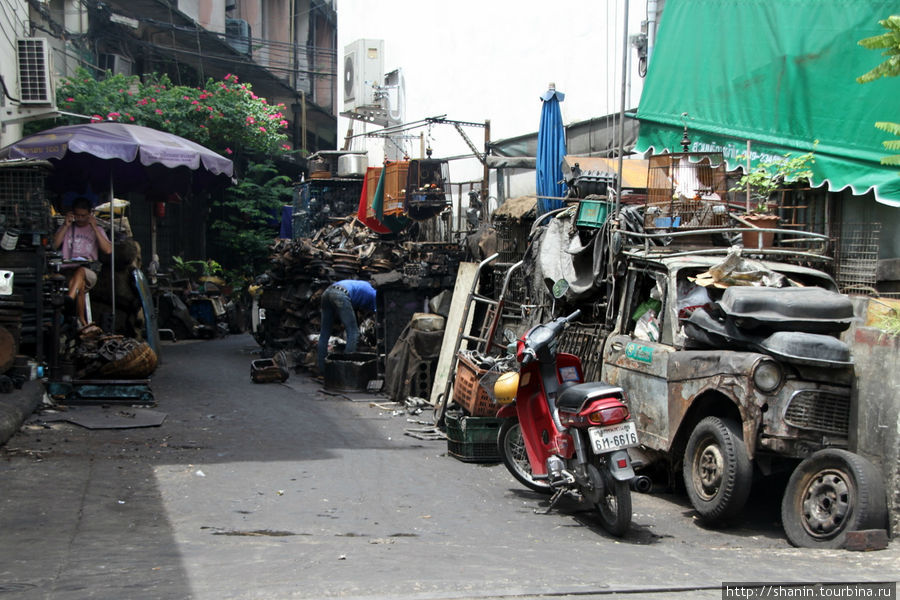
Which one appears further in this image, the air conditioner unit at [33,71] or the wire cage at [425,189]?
the wire cage at [425,189]

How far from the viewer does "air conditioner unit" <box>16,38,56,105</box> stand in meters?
13.4

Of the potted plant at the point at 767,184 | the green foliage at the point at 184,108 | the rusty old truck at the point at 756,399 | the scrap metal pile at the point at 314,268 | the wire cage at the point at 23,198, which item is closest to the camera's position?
the rusty old truck at the point at 756,399

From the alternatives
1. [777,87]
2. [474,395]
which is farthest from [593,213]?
[777,87]

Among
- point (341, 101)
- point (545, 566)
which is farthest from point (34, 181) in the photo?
point (341, 101)

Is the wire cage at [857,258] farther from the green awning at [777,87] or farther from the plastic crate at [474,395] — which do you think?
the plastic crate at [474,395]

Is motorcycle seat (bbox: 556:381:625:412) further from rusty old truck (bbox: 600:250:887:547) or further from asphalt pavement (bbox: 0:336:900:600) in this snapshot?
asphalt pavement (bbox: 0:336:900:600)

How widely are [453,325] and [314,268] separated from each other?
5.22 m

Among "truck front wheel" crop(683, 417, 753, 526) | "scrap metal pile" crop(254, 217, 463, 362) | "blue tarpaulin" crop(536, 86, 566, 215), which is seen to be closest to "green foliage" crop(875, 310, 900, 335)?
"truck front wheel" crop(683, 417, 753, 526)

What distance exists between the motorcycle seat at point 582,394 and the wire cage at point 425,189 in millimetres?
8932

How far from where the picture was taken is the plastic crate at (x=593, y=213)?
9.30 metres

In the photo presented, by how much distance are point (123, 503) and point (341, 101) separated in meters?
18.9

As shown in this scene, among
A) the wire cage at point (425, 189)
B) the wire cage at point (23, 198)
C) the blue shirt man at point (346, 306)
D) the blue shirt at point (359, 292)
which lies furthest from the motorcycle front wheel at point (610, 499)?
the wire cage at point (425, 189)

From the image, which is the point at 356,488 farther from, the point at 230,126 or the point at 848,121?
the point at 230,126

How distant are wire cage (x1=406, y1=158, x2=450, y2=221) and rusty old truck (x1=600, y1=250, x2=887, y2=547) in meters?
8.10
